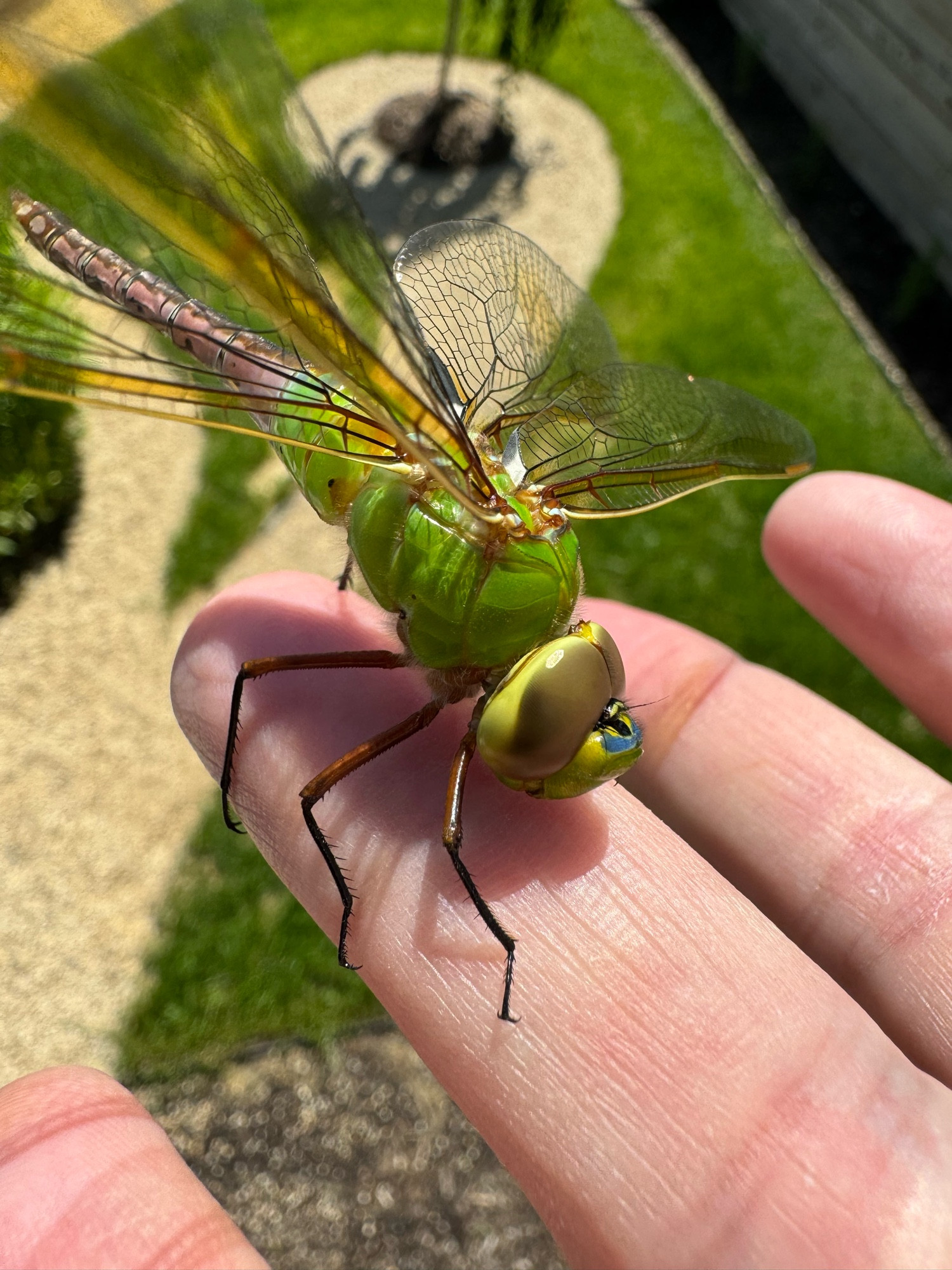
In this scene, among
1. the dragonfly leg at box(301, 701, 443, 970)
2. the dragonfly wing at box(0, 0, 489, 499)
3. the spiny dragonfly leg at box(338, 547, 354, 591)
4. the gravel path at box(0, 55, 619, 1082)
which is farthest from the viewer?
the gravel path at box(0, 55, 619, 1082)

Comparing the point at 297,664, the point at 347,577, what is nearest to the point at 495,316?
the point at 347,577

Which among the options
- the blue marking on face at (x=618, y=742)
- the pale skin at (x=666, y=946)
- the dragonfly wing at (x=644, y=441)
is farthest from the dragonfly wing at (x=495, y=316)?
the blue marking on face at (x=618, y=742)

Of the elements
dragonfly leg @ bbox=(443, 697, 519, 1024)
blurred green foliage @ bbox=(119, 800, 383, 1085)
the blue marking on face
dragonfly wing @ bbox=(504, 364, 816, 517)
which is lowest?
blurred green foliage @ bbox=(119, 800, 383, 1085)

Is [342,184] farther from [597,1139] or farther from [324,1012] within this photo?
[324,1012]

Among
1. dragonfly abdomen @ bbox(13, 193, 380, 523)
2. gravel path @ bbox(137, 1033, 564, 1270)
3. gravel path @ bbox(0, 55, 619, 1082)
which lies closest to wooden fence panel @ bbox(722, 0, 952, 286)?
gravel path @ bbox(0, 55, 619, 1082)

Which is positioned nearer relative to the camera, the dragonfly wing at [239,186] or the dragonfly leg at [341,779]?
the dragonfly wing at [239,186]

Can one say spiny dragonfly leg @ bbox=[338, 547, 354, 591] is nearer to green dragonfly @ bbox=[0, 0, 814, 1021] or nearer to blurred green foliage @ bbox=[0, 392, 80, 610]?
green dragonfly @ bbox=[0, 0, 814, 1021]

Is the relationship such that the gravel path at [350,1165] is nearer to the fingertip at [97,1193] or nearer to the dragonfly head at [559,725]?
the fingertip at [97,1193]

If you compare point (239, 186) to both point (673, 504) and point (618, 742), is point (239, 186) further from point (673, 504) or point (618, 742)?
point (673, 504)
